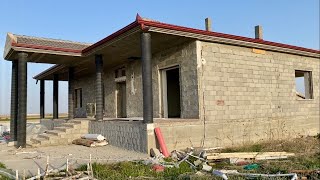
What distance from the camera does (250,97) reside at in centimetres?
1109

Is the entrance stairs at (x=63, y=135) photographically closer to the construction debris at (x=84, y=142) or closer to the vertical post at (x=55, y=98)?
the construction debris at (x=84, y=142)

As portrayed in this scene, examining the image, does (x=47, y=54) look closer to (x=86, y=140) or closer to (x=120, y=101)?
(x=86, y=140)

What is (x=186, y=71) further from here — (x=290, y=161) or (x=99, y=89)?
(x=290, y=161)

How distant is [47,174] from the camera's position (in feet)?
17.9

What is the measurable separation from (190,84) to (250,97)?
2.56 m

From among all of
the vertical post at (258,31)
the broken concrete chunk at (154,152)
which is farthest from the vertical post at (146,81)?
the vertical post at (258,31)

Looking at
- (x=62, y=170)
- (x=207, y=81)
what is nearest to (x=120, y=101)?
(x=207, y=81)

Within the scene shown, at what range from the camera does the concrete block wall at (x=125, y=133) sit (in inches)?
347

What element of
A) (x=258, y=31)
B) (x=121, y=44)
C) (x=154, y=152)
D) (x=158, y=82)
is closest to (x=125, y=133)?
(x=154, y=152)

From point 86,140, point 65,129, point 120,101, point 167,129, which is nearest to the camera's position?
point 167,129

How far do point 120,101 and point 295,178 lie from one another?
11.6 meters

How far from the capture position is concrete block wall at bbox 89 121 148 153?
28.9ft

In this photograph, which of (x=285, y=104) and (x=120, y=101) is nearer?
(x=285, y=104)

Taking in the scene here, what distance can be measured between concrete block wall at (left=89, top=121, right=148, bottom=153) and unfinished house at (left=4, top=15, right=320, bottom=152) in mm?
30
